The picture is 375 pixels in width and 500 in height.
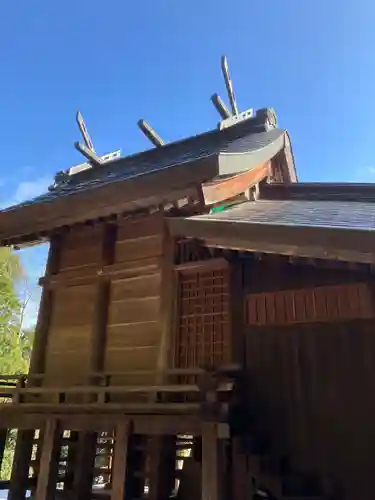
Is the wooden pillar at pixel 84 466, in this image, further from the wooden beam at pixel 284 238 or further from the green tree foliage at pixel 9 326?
the green tree foliage at pixel 9 326

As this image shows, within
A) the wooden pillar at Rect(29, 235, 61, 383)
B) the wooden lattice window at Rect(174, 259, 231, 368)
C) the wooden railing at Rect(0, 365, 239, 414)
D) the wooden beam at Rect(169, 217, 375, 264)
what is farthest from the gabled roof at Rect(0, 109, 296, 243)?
the wooden railing at Rect(0, 365, 239, 414)

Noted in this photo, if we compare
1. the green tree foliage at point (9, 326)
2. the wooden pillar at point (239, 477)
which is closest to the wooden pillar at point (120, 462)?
the wooden pillar at point (239, 477)

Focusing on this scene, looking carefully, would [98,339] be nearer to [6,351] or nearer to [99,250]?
[99,250]

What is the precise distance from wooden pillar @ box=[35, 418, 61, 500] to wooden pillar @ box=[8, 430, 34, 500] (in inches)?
28.5

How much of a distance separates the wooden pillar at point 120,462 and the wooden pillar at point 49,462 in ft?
3.60

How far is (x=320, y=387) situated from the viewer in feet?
18.1

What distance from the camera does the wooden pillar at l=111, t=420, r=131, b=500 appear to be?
5.96 m

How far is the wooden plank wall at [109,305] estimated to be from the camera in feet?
23.7

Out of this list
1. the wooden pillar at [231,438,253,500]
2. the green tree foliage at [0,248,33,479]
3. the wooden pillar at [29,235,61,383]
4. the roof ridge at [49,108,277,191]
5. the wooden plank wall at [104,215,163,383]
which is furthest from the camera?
the green tree foliage at [0,248,33,479]

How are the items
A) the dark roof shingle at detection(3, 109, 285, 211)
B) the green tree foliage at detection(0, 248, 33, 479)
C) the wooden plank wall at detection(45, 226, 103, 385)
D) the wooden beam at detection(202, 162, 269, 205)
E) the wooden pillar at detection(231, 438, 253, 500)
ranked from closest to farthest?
the wooden pillar at detection(231, 438, 253, 500) → the wooden beam at detection(202, 162, 269, 205) → the wooden plank wall at detection(45, 226, 103, 385) → the dark roof shingle at detection(3, 109, 285, 211) → the green tree foliage at detection(0, 248, 33, 479)

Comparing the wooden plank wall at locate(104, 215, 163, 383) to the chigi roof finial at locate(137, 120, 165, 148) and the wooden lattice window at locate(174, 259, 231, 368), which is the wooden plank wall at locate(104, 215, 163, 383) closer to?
the wooden lattice window at locate(174, 259, 231, 368)

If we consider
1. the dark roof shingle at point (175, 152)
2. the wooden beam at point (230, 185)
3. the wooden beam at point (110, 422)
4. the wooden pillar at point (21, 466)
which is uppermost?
the dark roof shingle at point (175, 152)

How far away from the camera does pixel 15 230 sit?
26.7ft

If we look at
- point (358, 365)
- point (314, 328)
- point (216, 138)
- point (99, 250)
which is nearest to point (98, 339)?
point (99, 250)
